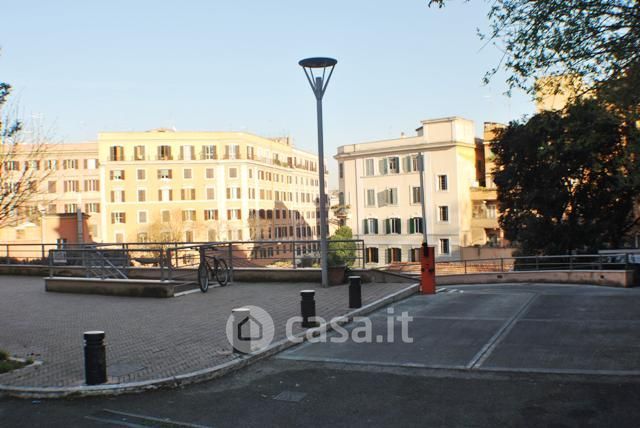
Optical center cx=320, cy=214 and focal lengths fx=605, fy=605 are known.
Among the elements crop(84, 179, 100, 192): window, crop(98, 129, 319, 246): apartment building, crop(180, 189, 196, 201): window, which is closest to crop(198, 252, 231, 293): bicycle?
crop(98, 129, 319, 246): apartment building

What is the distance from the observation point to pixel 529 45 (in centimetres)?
1102

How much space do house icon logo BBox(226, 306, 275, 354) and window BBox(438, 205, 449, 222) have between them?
51.4 meters

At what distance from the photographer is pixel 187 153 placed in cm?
8556

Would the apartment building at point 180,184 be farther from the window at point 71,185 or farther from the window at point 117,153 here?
the window at point 71,185

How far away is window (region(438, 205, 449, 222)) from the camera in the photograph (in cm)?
6175

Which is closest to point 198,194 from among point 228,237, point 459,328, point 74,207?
point 228,237

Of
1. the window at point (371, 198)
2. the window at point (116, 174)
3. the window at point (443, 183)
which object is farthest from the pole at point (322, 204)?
the window at point (116, 174)

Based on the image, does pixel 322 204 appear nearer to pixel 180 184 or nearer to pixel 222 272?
pixel 222 272

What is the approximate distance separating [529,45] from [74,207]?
3569 inches

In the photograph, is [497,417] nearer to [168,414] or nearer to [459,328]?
[168,414]

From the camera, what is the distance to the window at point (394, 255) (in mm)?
65000

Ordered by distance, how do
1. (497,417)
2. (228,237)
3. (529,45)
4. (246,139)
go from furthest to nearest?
(246,139) < (228,237) < (529,45) < (497,417)

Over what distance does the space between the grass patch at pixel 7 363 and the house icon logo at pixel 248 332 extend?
3.12m

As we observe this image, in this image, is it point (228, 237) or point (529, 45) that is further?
point (228, 237)
